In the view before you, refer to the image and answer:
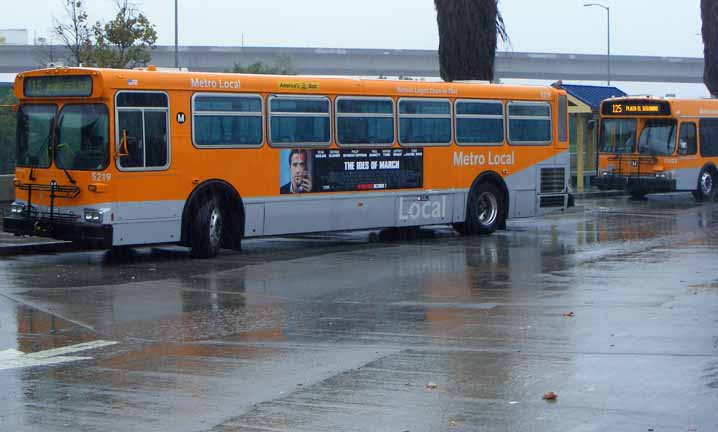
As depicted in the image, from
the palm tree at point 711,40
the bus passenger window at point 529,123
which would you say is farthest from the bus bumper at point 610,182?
the palm tree at point 711,40

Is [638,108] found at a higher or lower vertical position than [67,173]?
higher

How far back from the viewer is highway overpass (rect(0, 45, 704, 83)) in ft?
249

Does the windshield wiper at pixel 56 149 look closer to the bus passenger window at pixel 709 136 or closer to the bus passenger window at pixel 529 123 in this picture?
the bus passenger window at pixel 529 123

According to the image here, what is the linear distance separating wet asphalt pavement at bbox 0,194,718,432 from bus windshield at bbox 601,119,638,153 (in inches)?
597

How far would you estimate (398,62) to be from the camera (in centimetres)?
8162

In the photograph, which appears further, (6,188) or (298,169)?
(6,188)

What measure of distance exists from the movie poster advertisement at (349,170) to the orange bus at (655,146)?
13.9 m

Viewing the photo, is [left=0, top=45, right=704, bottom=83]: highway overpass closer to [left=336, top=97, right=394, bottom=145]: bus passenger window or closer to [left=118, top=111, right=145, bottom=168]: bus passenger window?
[left=336, top=97, right=394, bottom=145]: bus passenger window

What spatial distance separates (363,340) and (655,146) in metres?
24.8

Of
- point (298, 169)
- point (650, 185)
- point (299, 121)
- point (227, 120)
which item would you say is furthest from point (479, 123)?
point (650, 185)

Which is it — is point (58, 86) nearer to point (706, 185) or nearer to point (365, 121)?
point (365, 121)

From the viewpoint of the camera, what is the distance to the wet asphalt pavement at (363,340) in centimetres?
826

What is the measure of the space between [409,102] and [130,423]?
1461 cm

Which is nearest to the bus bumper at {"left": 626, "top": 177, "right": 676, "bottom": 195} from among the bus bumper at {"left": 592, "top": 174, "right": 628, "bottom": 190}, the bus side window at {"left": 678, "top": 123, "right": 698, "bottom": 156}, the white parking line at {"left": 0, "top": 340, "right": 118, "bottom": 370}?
the bus bumper at {"left": 592, "top": 174, "right": 628, "bottom": 190}
